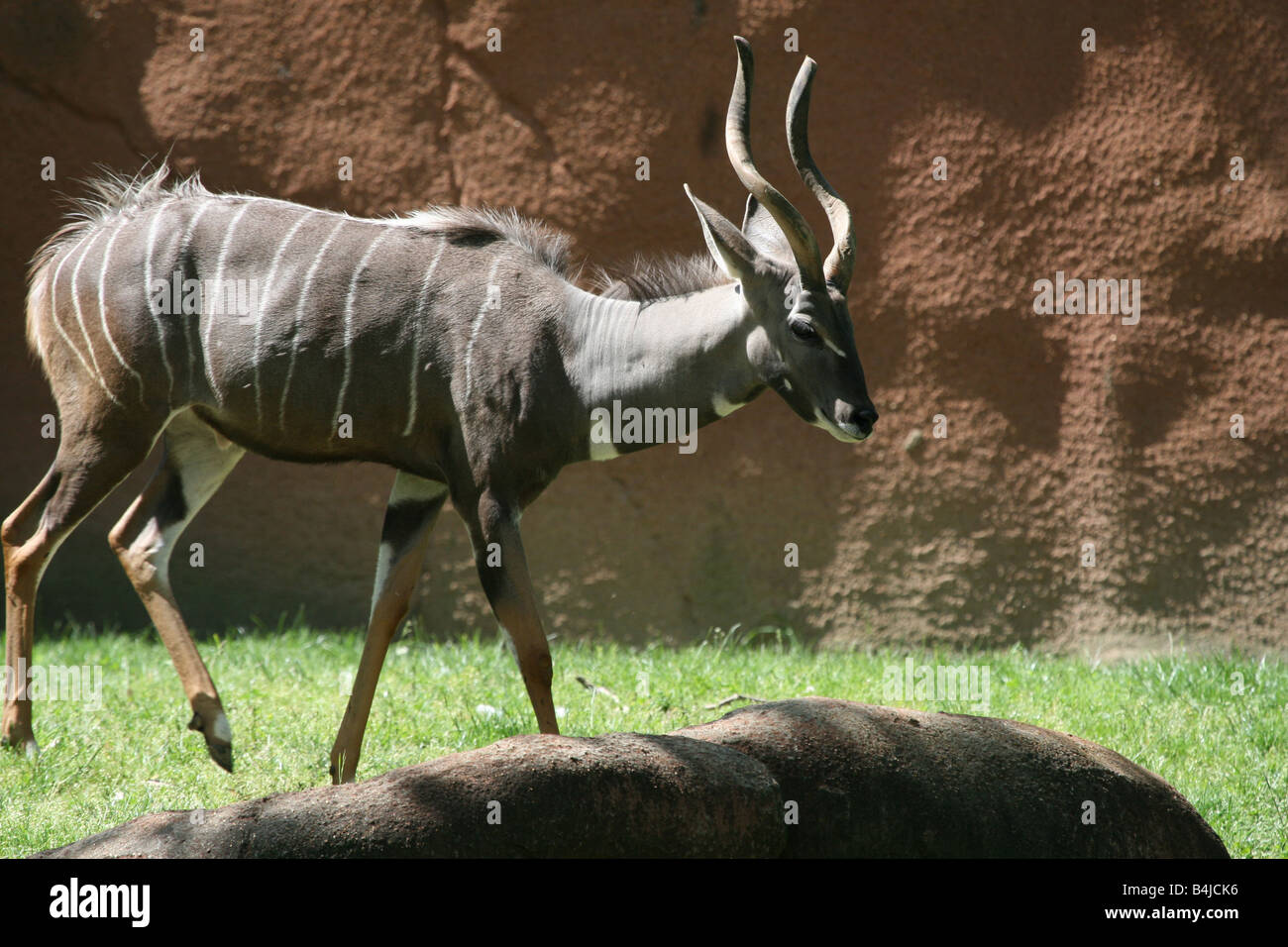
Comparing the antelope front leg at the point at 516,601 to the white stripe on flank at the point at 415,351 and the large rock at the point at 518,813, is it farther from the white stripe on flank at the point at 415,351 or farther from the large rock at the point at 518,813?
the large rock at the point at 518,813

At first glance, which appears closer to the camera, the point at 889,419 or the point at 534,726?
the point at 534,726

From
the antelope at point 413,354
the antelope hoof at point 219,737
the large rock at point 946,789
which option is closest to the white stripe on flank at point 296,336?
the antelope at point 413,354

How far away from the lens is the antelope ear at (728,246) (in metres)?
4.09

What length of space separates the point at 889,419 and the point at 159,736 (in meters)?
3.54

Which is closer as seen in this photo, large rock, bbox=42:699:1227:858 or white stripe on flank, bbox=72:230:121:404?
large rock, bbox=42:699:1227:858

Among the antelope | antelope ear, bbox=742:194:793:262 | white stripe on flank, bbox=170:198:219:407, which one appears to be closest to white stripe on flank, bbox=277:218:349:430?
the antelope

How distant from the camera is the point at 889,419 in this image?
6.54 m

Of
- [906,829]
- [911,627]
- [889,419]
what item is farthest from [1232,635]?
[906,829]

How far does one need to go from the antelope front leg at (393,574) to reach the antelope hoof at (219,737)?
32 centimetres

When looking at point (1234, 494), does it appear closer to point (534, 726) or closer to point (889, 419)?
point (889, 419)

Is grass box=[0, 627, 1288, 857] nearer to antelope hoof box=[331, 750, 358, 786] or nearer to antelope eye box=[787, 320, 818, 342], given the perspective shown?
antelope hoof box=[331, 750, 358, 786]

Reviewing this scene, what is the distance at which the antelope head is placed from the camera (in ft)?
13.2

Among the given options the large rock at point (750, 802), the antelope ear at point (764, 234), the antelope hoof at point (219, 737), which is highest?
the antelope ear at point (764, 234)

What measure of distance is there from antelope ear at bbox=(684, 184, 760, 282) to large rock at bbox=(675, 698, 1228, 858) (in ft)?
4.59
